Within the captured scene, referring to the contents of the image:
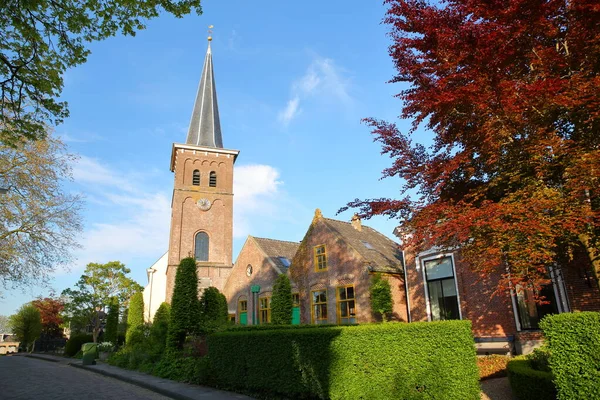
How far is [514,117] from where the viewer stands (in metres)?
6.59

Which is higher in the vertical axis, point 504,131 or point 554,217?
point 504,131

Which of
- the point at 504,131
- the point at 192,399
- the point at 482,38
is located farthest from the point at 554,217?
the point at 192,399

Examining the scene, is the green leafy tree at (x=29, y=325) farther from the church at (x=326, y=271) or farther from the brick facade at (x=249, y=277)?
the brick facade at (x=249, y=277)

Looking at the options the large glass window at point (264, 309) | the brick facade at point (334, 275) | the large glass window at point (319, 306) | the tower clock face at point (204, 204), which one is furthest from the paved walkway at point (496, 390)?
the tower clock face at point (204, 204)

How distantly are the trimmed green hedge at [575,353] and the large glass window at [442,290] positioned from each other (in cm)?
1056

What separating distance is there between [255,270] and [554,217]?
22.8 m

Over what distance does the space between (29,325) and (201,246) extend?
77.0 ft

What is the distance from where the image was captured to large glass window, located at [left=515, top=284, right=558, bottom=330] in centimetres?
1262

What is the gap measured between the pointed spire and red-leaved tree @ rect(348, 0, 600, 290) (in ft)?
109

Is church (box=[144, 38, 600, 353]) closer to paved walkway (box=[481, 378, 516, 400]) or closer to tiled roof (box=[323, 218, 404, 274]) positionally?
tiled roof (box=[323, 218, 404, 274])

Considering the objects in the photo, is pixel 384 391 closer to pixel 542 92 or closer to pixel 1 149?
pixel 542 92

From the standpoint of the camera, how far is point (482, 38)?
6676mm

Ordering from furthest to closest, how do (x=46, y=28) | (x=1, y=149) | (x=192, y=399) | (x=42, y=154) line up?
1. (x=42, y=154)
2. (x=1, y=149)
3. (x=192, y=399)
4. (x=46, y=28)

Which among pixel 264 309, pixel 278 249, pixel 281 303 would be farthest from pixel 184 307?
pixel 278 249
